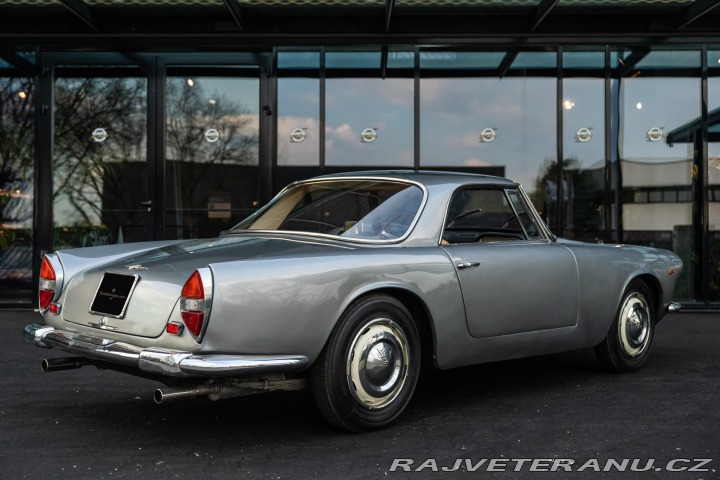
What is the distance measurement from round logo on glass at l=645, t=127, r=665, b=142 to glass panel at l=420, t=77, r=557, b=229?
48.2 inches

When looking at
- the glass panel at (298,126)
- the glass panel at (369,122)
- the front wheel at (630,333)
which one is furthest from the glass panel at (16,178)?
the front wheel at (630,333)

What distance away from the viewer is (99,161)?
10336 mm

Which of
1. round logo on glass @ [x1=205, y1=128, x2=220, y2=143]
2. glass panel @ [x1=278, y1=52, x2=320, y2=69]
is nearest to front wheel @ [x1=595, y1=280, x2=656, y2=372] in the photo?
glass panel @ [x1=278, y1=52, x2=320, y2=69]

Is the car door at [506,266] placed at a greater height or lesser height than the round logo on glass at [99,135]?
lesser

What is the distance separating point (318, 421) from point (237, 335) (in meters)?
0.99

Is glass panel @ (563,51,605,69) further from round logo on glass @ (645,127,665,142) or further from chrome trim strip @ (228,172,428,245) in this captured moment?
chrome trim strip @ (228,172,428,245)

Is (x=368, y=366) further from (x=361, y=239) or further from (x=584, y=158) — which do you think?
(x=584, y=158)

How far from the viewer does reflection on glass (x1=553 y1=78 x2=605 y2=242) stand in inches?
399

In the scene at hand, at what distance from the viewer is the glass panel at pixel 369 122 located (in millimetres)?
10312

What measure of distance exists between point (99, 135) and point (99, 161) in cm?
35

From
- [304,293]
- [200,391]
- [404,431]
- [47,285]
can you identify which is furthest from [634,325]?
[47,285]

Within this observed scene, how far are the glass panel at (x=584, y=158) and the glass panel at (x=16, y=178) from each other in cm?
694

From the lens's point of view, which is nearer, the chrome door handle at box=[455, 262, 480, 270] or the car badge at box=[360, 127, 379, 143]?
the chrome door handle at box=[455, 262, 480, 270]

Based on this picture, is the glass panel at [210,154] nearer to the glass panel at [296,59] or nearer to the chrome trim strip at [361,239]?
the glass panel at [296,59]
